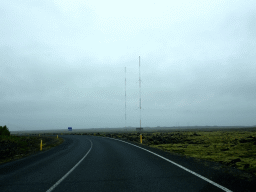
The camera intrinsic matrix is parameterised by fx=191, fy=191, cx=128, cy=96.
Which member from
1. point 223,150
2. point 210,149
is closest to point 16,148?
point 210,149

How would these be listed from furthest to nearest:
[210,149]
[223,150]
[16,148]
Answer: [16,148] < [210,149] < [223,150]

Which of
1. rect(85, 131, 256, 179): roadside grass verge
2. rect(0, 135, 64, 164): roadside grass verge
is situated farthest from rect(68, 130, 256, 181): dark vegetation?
rect(0, 135, 64, 164): roadside grass verge

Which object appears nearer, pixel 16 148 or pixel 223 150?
pixel 223 150

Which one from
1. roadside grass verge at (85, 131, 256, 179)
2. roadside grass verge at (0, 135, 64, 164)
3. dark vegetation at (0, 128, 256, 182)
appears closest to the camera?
roadside grass verge at (85, 131, 256, 179)

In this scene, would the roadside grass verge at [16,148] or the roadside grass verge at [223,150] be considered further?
the roadside grass verge at [16,148]

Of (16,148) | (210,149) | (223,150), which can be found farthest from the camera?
(16,148)

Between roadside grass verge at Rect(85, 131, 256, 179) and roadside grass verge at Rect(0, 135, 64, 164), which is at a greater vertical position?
roadside grass verge at Rect(85, 131, 256, 179)

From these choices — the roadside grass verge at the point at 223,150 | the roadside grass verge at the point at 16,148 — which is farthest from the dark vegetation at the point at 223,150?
the roadside grass verge at the point at 16,148

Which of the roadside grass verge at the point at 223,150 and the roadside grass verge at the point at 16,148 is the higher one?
the roadside grass verge at the point at 223,150

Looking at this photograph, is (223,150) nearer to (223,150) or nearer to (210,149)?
(223,150)

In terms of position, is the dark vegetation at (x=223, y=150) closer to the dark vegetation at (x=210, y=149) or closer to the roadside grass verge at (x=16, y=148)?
the dark vegetation at (x=210, y=149)

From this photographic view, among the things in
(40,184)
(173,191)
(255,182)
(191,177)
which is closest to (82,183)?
(40,184)

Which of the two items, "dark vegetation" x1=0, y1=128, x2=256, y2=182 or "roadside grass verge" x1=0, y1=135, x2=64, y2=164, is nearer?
"dark vegetation" x1=0, y1=128, x2=256, y2=182

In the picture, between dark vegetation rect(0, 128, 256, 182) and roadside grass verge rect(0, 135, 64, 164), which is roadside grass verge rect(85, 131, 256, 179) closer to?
dark vegetation rect(0, 128, 256, 182)
